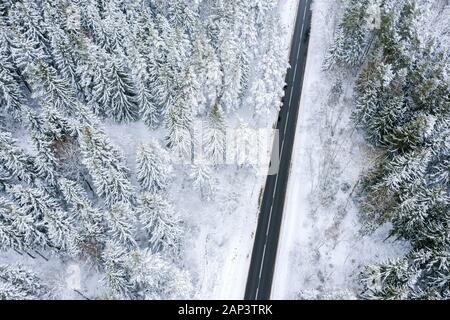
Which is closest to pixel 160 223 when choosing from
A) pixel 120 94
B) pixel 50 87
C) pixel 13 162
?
pixel 13 162

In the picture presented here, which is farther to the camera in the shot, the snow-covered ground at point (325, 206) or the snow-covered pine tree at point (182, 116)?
the snow-covered pine tree at point (182, 116)

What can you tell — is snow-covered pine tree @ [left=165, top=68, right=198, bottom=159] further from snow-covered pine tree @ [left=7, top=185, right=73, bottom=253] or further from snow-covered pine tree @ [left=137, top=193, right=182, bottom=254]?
snow-covered pine tree @ [left=7, top=185, right=73, bottom=253]

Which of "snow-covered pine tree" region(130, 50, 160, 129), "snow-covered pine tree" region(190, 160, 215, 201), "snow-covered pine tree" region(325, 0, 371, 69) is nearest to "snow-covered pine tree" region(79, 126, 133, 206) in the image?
"snow-covered pine tree" region(190, 160, 215, 201)

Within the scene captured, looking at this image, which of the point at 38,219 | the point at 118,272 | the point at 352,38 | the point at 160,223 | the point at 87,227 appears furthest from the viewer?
the point at 352,38

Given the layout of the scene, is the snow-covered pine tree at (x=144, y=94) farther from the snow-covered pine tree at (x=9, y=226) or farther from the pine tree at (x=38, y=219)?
the snow-covered pine tree at (x=9, y=226)

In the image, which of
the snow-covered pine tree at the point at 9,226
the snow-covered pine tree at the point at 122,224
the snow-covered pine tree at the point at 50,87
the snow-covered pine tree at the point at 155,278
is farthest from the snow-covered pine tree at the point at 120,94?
the snow-covered pine tree at the point at 155,278

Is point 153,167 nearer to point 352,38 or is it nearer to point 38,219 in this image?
point 38,219
